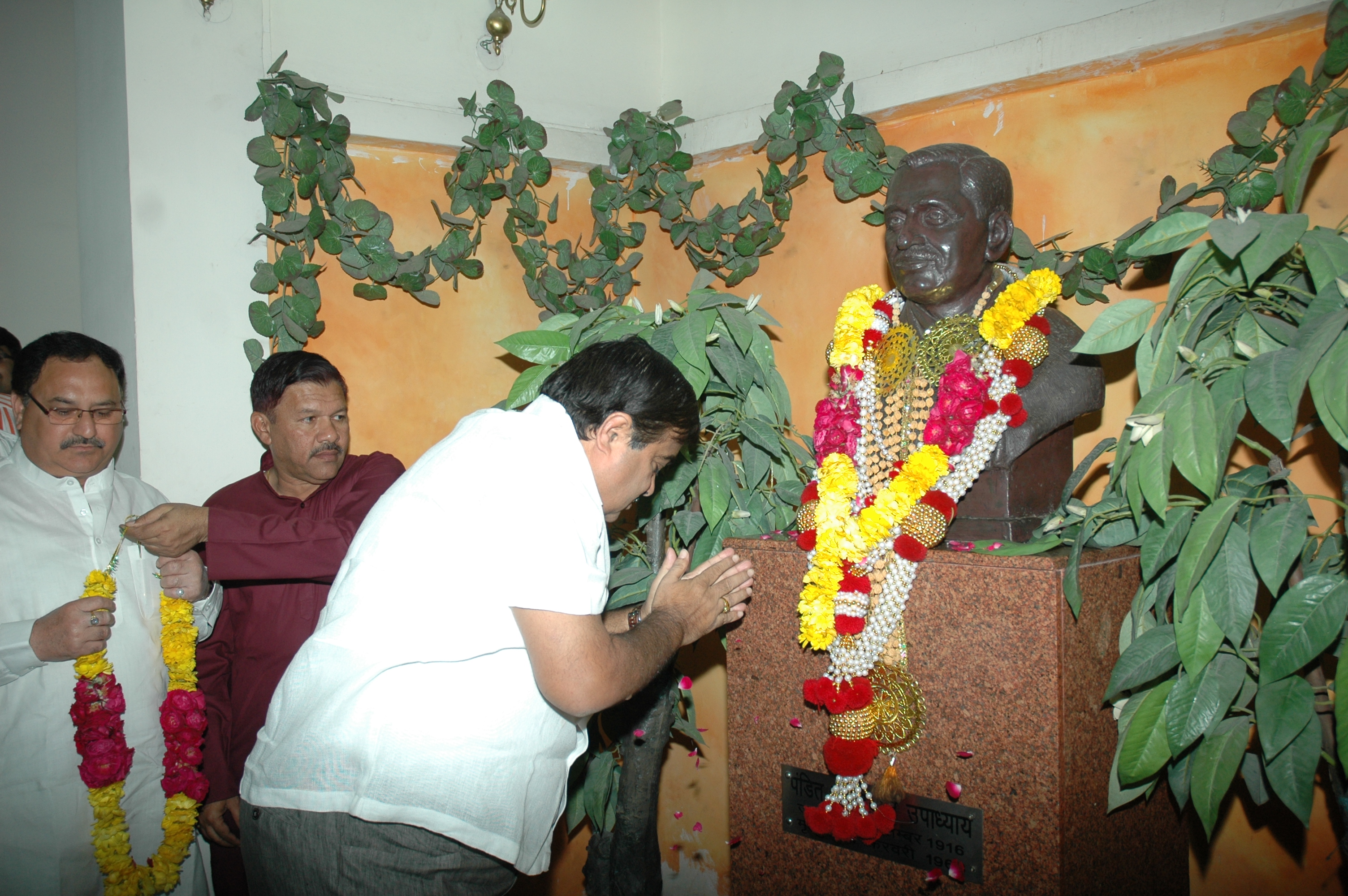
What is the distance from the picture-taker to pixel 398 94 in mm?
2873

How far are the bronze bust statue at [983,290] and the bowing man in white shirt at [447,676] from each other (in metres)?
0.82

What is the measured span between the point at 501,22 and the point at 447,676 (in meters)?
2.47

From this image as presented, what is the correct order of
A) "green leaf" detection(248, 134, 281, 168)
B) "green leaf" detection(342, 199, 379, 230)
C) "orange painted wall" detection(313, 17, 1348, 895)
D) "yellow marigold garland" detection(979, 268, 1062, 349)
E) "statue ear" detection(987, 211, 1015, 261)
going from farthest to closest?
"green leaf" detection(342, 199, 379, 230), "green leaf" detection(248, 134, 281, 168), "orange painted wall" detection(313, 17, 1348, 895), "statue ear" detection(987, 211, 1015, 261), "yellow marigold garland" detection(979, 268, 1062, 349)

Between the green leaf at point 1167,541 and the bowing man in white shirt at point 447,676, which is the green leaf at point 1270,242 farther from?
the bowing man in white shirt at point 447,676

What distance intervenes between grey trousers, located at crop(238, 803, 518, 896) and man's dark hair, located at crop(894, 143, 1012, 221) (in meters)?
1.63

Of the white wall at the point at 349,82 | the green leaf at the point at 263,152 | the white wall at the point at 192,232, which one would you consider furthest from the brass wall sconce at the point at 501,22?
the green leaf at the point at 263,152

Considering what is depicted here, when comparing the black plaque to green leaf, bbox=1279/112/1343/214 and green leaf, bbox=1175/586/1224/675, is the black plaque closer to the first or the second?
green leaf, bbox=1175/586/1224/675

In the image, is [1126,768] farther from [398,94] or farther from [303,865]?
[398,94]

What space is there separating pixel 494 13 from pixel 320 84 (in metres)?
0.73

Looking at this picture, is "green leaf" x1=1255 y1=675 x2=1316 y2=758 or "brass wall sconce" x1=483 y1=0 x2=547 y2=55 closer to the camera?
"green leaf" x1=1255 y1=675 x2=1316 y2=758

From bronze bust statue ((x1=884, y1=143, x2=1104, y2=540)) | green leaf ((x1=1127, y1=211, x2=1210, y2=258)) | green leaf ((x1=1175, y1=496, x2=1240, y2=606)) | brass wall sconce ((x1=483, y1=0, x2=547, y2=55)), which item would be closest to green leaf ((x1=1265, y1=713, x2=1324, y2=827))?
green leaf ((x1=1175, y1=496, x2=1240, y2=606))

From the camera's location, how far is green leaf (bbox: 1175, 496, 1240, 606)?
1.41 meters

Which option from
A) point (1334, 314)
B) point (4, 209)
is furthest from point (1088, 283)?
point (4, 209)

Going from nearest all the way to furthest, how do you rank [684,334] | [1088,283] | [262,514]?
[684,334] → [262,514] → [1088,283]
